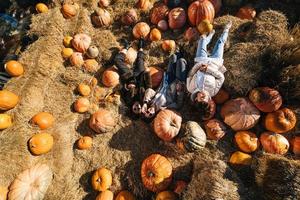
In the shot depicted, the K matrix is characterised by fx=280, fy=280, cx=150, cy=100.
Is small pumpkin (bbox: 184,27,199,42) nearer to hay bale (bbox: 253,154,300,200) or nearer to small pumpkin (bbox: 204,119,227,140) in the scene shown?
small pumpkin (bbox: 204,119,227,140)

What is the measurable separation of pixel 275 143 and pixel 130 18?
16.2 ft

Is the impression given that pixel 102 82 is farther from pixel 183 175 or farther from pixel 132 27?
pixel 183 175

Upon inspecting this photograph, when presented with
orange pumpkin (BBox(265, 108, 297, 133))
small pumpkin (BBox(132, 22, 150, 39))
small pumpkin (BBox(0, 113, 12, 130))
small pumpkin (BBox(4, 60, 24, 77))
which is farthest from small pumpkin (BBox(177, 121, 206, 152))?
small pumpkin (BBox(4, 60, 24, 77))

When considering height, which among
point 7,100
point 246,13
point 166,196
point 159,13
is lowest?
point 166,196

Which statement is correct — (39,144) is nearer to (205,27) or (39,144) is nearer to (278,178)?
(205,27)

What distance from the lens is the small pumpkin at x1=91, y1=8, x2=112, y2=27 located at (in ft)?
26.1

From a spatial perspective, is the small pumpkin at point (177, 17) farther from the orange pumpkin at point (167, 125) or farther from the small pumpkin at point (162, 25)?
the orange pumpkin at point (167, 125)

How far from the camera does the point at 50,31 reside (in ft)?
24.7

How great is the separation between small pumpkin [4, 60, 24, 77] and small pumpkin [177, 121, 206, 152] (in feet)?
14.2

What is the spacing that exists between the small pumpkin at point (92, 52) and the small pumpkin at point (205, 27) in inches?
109

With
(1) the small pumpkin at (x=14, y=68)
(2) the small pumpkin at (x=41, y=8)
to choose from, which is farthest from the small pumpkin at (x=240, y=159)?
(2) the small pumpkin at (x=41, y=8)

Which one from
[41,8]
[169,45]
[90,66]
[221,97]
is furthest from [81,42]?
[221,97]

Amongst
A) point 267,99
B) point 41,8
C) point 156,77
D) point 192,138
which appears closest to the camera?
point 267,99

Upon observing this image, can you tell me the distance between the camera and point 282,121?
5.54m
